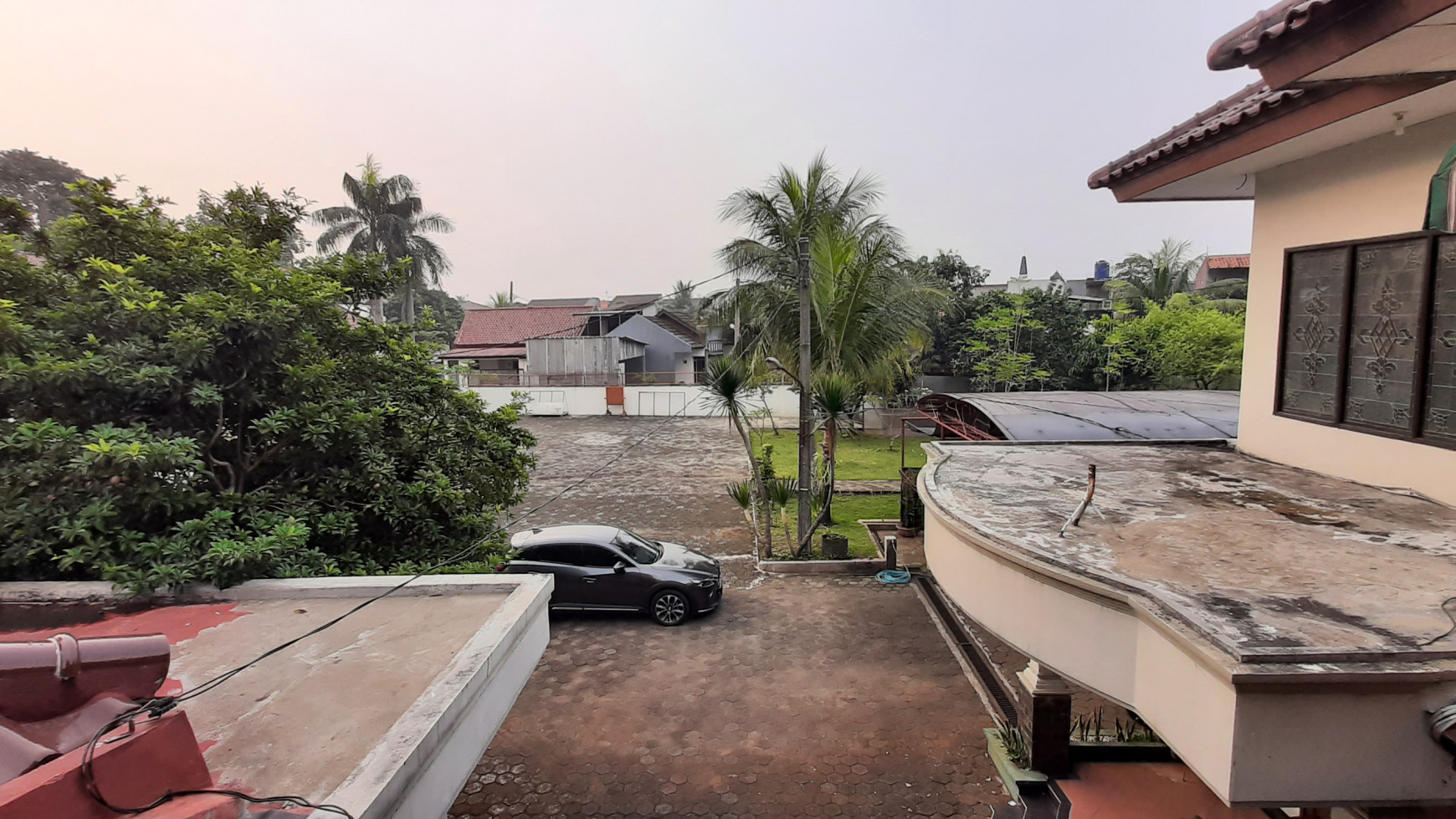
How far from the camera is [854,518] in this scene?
49.3ft

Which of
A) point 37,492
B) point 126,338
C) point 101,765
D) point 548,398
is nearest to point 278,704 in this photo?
point 101,765

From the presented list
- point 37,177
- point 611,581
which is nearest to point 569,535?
point 611,581

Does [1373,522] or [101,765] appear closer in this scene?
[101,765]

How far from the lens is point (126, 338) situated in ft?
16.0

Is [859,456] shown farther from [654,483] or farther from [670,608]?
[670,608]

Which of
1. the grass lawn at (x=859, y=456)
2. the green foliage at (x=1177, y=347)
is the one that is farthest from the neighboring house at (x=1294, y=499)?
the green foliage at (x=1177, y=347)

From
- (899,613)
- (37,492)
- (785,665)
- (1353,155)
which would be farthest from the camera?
(899,613)

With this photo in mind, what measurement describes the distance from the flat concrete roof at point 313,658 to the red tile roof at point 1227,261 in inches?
2229

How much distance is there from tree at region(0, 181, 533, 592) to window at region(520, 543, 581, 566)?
10.7 feet

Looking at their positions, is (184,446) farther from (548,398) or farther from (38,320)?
(548,398)

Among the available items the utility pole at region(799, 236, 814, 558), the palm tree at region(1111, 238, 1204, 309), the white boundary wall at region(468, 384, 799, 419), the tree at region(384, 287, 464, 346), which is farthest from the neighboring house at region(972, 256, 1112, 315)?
the tree at region(384, 287, 464, 346)

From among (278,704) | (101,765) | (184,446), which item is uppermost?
(184,446)

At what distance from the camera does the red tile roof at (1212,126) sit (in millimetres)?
4098

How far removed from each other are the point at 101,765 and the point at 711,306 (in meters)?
15.0
